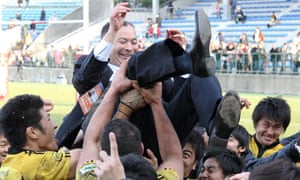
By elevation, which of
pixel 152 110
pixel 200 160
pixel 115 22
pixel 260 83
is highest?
pixel 115 22

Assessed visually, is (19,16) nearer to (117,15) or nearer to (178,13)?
(178,13)

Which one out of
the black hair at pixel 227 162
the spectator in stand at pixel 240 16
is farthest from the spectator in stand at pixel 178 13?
the black hair at pixel 227 162

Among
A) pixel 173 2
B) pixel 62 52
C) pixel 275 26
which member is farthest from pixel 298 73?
pixel 173 2

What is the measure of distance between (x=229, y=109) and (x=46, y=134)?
106 cm

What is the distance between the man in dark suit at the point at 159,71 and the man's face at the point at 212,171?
249 mm

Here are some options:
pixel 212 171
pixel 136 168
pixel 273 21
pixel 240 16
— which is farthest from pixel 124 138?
pixel 240 16

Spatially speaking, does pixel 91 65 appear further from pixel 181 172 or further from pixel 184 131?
pixel 181 172

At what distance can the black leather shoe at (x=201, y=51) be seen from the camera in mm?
4180

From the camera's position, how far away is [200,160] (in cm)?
495

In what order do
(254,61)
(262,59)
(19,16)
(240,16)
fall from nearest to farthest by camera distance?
(262,59) → (254,61) → (240,16) → (19,16)

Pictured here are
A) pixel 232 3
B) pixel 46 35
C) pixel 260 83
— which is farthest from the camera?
pixel 46 35

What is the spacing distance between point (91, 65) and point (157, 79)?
2.96 feet

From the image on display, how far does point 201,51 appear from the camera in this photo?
4.20 metres

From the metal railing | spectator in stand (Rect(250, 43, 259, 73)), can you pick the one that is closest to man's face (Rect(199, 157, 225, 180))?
the metal railing
